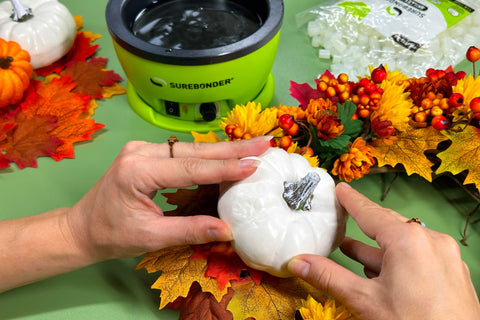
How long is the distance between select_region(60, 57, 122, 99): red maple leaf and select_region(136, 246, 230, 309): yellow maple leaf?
2.19 ft

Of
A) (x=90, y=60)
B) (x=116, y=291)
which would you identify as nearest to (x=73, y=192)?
(x=116, y=291)

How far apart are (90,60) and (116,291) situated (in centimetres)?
78

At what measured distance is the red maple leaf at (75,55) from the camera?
1.32m

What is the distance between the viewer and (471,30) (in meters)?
1.33

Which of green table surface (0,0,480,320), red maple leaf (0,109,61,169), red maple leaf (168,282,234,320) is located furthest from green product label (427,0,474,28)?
red maple leaf (0,109,61,169)

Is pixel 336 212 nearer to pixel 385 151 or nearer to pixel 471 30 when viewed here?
pixel 385 151

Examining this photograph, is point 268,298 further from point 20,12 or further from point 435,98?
point 20,12

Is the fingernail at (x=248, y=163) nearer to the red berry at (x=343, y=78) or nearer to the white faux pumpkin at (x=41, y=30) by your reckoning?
the red berry at (x=343, y=78)

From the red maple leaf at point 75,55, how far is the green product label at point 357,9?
834 mm

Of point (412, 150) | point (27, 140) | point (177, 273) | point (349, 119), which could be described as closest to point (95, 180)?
point (27, 140)

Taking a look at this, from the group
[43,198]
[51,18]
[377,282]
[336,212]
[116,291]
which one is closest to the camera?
[377,282]

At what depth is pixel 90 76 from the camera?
1.28 metres

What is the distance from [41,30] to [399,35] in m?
1.08

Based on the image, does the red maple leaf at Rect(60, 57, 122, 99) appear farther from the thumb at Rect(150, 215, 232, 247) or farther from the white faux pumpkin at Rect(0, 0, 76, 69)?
the thumb at Rect(150, 215, 232, 247)
